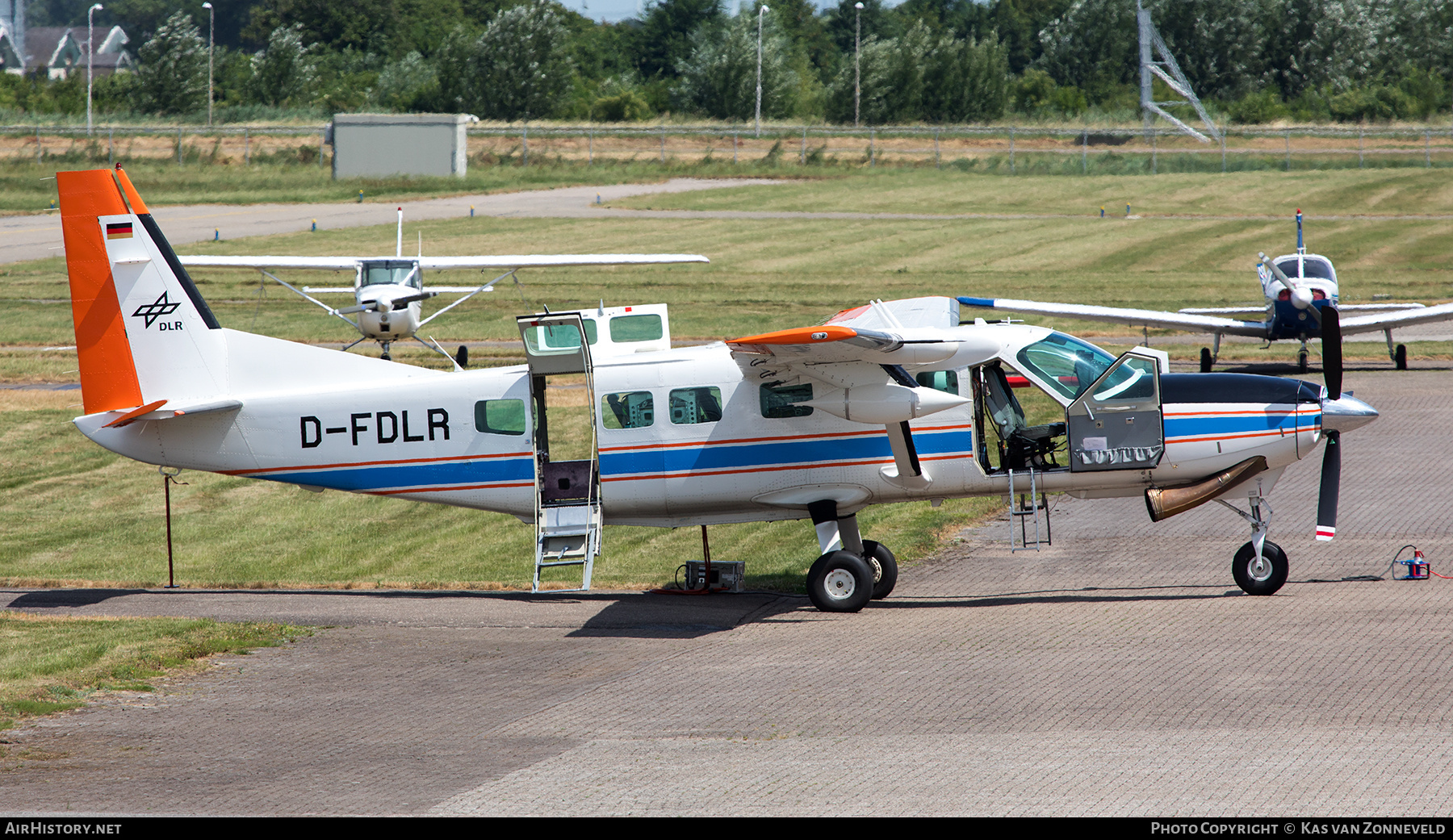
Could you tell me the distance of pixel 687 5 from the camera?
123188 mm

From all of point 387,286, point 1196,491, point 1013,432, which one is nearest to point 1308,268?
point 1196,491

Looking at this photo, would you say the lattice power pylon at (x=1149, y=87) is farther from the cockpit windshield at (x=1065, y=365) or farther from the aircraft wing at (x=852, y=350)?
the aircraft wing at (x=852, y=350)

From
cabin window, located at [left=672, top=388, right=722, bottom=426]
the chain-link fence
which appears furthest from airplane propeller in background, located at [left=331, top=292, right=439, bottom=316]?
the chain-link fence

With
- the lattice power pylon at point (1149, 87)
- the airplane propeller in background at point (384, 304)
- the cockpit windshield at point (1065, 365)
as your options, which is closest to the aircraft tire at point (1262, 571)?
the cockpit windshield at point (1065, 365)

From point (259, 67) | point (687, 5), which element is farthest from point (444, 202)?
point (687, 5)

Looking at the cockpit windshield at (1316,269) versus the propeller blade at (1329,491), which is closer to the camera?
the propeller blade at (1329,491)

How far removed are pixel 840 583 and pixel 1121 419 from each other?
10.0ft

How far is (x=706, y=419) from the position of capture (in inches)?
544

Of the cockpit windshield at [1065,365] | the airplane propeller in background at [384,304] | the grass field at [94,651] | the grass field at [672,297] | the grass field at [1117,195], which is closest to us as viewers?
the grass field at [94,651]

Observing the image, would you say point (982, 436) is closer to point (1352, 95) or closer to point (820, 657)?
point (820, 657)

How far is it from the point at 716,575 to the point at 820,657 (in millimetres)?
3221

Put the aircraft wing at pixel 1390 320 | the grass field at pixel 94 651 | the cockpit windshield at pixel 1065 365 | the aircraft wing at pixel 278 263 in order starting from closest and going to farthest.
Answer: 1. the grass field at pixel 94 651
2. the cockpit windshield at pixel 1065 365
3. the aircraft wing at pixel 1390 320
4. the aircraft wing at pixel 278 263

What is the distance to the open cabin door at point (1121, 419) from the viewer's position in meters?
13.2

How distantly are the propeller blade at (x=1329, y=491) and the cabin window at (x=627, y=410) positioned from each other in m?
6.42
